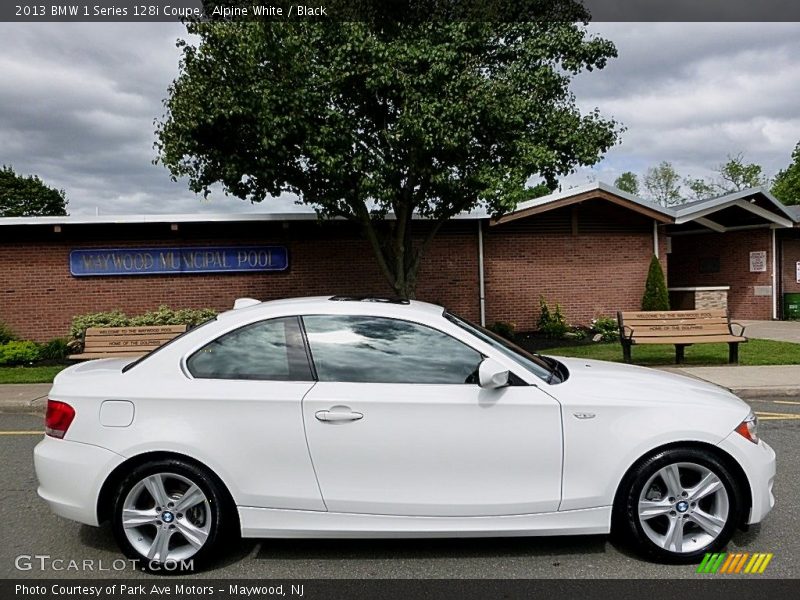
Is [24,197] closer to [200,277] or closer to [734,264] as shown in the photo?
[200,277]

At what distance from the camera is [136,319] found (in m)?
12.8

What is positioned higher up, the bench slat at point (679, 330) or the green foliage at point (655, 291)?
the green foliage at point (655, 291)

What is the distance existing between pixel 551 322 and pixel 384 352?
11438 millimetres

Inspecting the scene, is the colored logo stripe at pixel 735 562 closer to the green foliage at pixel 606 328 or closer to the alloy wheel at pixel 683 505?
the alloy wheel at pixel 683 505

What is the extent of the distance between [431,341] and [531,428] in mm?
749

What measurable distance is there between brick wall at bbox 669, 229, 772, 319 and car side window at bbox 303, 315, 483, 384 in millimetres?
17450

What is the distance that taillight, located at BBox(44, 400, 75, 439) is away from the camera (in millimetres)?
3279

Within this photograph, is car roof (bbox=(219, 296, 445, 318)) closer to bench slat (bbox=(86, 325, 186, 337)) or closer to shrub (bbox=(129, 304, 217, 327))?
bench slat (bbox=(86, 325, 186, 337))

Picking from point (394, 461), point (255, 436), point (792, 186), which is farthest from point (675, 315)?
point (792, 186)

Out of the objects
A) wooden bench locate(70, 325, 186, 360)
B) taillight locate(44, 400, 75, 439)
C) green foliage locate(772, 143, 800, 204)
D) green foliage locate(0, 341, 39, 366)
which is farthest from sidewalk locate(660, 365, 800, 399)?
green foliage locate(772, 143, 800, 204)

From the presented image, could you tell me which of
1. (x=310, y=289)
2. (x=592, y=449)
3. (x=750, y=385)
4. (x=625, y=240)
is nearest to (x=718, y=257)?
(x=625, y=240)

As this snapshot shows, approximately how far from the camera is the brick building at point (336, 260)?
13.4 metres

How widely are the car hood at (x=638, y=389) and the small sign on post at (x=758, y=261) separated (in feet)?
52.9

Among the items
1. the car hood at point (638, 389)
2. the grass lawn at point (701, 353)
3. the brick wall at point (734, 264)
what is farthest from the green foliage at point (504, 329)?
the car hood at point (638, 389)
